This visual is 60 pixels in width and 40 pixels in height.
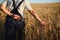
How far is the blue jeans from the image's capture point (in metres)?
2.27

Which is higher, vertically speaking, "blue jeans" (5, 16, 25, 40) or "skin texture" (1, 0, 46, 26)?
"skin texture" (1, 0, 46, 26)

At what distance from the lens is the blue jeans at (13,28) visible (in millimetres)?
2266

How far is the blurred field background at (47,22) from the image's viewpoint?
2299 millimetres

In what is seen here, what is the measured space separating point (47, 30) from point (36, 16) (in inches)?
7.4

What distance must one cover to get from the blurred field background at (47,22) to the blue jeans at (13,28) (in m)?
0.05

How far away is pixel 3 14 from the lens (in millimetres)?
2266

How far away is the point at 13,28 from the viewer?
7.45 ft

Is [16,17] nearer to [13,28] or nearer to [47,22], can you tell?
[13,28]

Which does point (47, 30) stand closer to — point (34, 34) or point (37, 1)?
point (34, 34)

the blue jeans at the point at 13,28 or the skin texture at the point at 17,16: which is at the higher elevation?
the skin texture at the point at 17,16

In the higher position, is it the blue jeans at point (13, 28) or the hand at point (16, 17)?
the hand at point (16, 17)

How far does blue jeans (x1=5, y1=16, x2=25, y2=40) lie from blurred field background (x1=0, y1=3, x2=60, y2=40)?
0.17 ft

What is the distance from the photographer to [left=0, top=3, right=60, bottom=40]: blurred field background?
230 cm

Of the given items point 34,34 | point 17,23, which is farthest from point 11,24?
point 34,34
